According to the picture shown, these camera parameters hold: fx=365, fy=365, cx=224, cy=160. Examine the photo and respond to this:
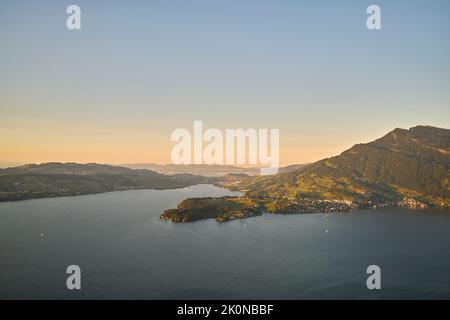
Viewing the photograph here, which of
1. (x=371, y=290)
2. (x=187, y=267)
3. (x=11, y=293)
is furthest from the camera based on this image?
(x=187, y=267)

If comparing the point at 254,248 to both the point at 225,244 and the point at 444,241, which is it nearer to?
the point at 225,244

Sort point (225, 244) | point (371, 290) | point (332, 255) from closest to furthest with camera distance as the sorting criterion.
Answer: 1. point (371, 290)
2. point (332, 255)
3. point (225, 244)
